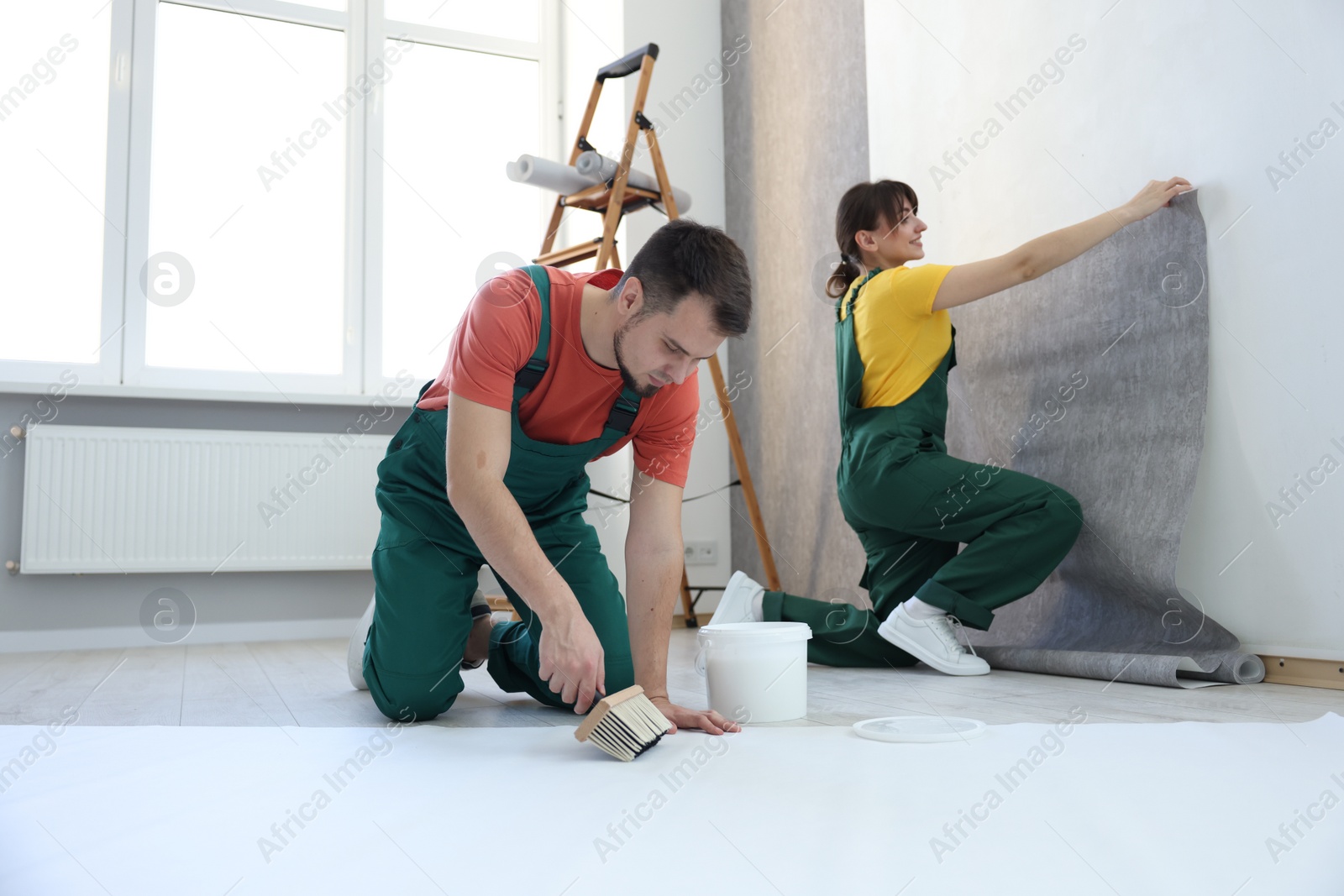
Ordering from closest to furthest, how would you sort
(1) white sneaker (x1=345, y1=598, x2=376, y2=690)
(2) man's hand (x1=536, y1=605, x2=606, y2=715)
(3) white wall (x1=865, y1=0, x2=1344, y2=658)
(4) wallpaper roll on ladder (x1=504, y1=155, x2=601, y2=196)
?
(2) man's hand (x1=536, y1=605, x2=606, y2=715) → (3) white wall (x1=865, y1=0, x2=1344, y2=658) → (1) white sneaker (x1=345, y1=598, x2=376, y2=690) → (4) wallpaper roll on ladder (x1=504, y1=155, x2=601, y2=196)

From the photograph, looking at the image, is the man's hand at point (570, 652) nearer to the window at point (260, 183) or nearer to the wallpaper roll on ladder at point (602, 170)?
the wallpaper roll on ladder at point (602, 170)

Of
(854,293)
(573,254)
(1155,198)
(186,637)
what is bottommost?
(186,637)

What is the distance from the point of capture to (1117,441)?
206cm

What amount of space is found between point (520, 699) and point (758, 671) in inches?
21.7

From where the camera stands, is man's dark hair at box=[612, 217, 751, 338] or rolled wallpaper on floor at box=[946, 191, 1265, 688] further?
rolled wallpaper on floor at box=[946, 191, 1265, 688]

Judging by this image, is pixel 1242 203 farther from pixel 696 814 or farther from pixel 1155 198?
pixel 696 814

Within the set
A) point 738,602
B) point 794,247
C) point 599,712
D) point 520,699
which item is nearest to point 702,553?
point 794,247

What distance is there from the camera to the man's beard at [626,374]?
4.49 ft

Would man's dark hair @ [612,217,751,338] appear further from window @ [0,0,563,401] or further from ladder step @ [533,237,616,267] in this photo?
window @ [0,0,563,401]

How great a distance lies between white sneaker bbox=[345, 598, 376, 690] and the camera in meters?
1.85

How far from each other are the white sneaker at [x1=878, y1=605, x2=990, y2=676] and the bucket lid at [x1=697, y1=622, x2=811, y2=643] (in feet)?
1.89

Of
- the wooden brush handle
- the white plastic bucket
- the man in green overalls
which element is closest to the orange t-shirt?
the man in green overalls

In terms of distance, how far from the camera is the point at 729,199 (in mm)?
3783

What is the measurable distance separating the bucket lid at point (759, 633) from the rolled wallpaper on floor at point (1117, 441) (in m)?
0.68
